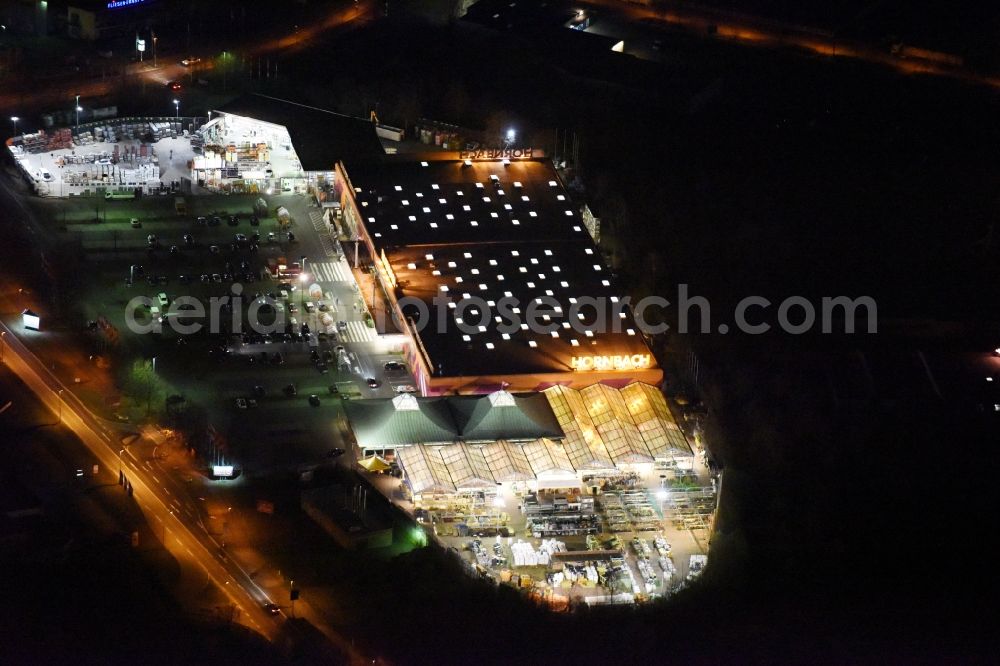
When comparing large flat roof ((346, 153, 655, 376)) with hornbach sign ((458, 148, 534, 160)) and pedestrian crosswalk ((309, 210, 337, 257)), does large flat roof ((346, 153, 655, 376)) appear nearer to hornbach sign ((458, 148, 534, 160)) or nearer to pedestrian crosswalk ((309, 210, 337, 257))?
hornbach sign ((458, 148, 534, 160))

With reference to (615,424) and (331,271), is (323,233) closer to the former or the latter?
(331,271)

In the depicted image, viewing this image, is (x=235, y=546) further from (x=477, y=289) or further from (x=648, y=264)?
A: (x=648, y=264)

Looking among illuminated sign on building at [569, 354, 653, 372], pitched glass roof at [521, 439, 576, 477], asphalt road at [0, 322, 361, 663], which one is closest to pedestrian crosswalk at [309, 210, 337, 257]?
illuminated sign on building at [569, 354, 653, 372]

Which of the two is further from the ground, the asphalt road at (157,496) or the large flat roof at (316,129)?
the large flat roof at (316,129)

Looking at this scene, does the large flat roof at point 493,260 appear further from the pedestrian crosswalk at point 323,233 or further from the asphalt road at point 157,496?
the asphalt road at point 157,496

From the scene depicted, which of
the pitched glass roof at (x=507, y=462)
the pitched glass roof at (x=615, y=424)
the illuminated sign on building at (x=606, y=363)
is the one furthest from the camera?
the illuminated sign on building at (x=606, y=363)

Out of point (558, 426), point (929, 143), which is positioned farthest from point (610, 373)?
point (929, 143)

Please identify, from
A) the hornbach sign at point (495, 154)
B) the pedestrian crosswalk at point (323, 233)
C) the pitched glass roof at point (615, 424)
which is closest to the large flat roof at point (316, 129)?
the pedestrian crosswalk at point (323, 233)

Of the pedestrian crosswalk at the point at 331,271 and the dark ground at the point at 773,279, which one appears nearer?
the dark ground at the point at 773,279
